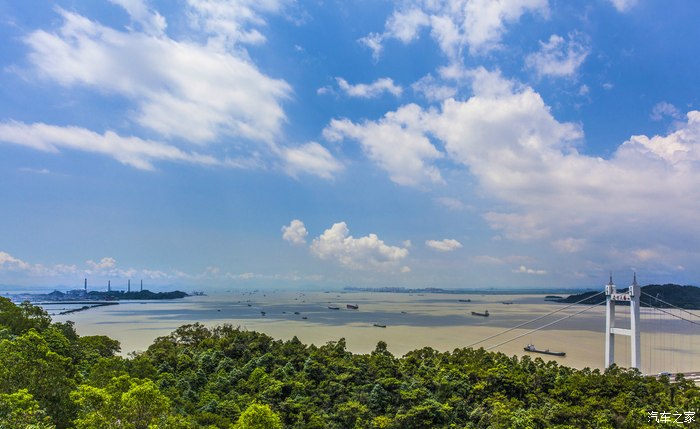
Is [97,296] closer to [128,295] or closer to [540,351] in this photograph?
[128,295]

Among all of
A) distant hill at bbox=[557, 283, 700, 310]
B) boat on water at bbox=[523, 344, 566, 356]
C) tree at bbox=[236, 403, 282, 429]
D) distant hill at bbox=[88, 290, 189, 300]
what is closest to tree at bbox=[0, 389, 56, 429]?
tree at bbox=[236, 403, 282, 429]

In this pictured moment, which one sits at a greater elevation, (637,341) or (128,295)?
(637,341)

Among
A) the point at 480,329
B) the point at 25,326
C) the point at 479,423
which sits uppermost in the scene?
the point at 25,326

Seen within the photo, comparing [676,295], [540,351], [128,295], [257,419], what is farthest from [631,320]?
[128,295]

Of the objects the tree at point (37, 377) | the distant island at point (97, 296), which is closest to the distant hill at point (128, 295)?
the distant island at point (97, 296)

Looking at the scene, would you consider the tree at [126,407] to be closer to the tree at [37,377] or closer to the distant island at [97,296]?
the tree at [37,377]

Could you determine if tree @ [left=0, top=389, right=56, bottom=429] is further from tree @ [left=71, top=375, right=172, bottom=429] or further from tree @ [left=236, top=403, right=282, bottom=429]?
tree @ [left=236, top=403, right=282, bottom=429]

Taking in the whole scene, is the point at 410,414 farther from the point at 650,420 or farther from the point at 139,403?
the point at 139,403

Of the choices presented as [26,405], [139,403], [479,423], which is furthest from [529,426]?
[26,405]
